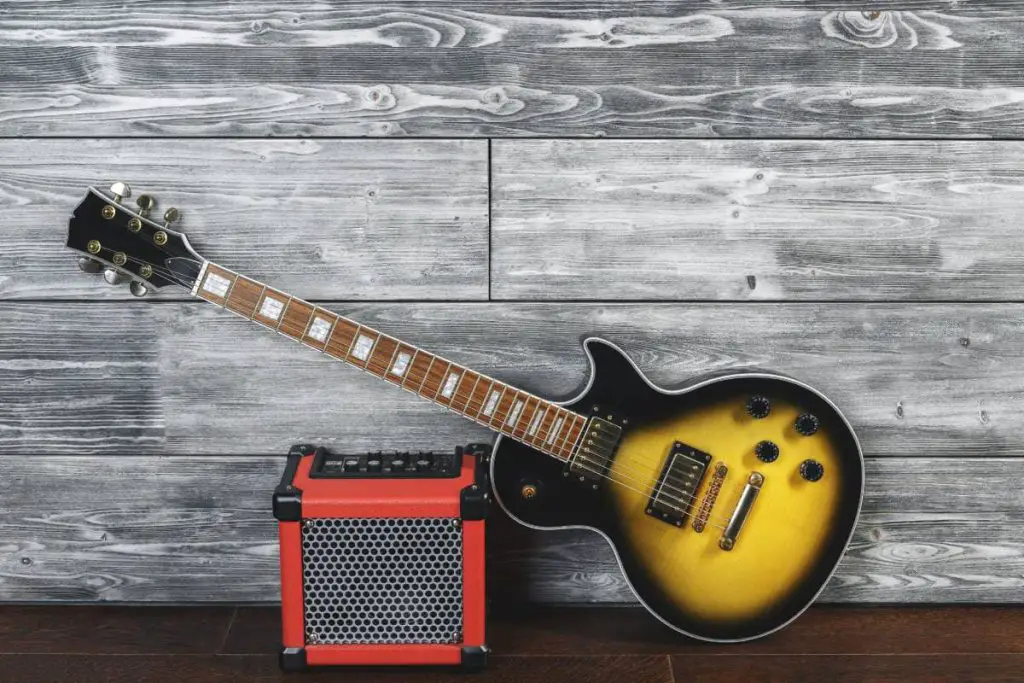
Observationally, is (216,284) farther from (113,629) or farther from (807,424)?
(807,424)

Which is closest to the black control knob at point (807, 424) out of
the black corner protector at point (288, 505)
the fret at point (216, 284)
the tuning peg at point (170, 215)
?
the black corner protector at point (288, 505)

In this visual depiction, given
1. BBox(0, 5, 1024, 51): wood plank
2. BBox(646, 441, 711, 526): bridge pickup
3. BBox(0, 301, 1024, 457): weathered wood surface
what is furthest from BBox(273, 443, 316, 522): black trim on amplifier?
BBox(0, 5, 1024, 51): wood plank

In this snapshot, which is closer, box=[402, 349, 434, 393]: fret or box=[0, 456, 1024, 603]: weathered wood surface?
box=[402, 349, 434, 393]: fret

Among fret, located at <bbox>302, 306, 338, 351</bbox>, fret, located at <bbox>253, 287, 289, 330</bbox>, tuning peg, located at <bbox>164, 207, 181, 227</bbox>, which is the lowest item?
fret, located at <bbox>302, 306, 338, 351</bbox>

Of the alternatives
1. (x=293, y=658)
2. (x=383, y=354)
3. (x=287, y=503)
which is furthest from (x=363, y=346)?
(x=293, y=658)

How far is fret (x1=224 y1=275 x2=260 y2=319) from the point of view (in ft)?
4.00

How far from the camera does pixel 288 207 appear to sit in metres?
1.29

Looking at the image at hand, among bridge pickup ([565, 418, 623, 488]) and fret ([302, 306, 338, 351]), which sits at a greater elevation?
fret ([302, 306, 338, 351])

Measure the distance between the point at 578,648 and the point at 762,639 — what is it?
284mm

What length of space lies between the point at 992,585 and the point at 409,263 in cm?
108

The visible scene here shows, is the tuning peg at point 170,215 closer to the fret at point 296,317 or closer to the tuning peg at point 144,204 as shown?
the tuning peg at point 144,204

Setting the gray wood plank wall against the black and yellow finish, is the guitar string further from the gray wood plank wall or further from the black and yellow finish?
the gray wood plank wall

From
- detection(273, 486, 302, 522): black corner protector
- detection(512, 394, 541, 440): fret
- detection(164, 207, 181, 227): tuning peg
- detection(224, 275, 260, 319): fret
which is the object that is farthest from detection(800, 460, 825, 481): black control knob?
detection(164, 207, 181, 227): tuning peg

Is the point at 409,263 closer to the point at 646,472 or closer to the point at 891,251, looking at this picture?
the point at 646,472
